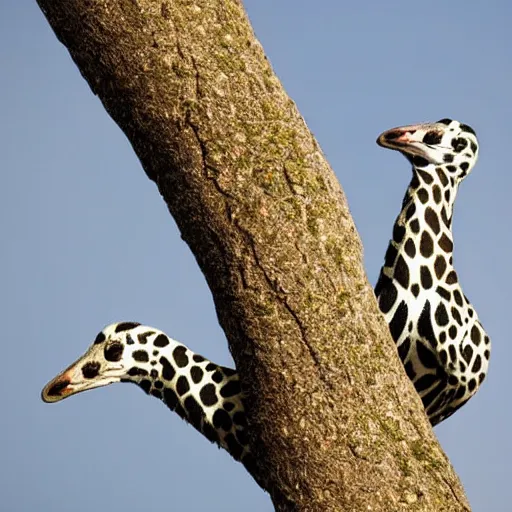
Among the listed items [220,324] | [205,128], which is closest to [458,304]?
[220,324]

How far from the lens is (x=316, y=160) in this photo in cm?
397

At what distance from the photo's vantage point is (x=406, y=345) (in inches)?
176

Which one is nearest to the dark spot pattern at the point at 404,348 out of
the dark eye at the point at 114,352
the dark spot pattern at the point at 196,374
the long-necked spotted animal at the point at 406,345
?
the long-necked spotted animal at the point at 406,345

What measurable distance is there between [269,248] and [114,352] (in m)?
1.11

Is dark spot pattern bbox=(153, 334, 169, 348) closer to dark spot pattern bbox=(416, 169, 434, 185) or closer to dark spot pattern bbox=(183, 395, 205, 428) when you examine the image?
dark spot pattern bbox=(183, 395, 205, 428)

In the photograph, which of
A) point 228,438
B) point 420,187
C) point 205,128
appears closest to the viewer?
point 205,128

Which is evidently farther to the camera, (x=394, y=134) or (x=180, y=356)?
(x=394, y=134)

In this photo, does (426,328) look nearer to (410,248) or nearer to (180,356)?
(410,248)

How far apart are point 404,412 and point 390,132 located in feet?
4.72

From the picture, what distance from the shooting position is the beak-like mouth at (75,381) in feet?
14.9

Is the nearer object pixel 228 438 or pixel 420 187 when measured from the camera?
pixel 228 438

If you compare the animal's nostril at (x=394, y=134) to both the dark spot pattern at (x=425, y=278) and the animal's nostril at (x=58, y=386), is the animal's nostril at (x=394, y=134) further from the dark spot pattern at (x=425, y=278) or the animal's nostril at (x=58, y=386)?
the animal's nostril at (x=58, y=386)

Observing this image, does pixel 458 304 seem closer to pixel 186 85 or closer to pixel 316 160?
pixel 316 160

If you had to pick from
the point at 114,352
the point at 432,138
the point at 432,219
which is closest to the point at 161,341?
the point at 114,352
